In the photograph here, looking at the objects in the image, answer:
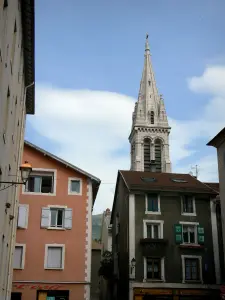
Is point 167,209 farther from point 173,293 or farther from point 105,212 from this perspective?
point 105,212

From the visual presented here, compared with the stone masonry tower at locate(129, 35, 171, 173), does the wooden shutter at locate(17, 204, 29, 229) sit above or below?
below

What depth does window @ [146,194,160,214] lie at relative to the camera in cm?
3706

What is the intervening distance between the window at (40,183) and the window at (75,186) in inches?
49.1

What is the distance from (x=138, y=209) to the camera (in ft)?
121

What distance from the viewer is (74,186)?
32.9 metres

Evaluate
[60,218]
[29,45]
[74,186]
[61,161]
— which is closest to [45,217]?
[60,218]

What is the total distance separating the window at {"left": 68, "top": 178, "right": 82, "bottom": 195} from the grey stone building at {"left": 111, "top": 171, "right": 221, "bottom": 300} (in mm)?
5712

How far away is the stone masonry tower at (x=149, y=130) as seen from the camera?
96.7 meters

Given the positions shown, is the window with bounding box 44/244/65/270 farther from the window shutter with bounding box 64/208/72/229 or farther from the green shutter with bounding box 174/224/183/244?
the green shutter with bounding box 174/224/183/244

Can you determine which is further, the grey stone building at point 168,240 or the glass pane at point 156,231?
the glass pane at point 156,231

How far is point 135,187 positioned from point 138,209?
72.4 inches

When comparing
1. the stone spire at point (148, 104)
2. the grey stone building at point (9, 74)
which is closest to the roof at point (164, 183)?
the grey stone building at point (9, 74)

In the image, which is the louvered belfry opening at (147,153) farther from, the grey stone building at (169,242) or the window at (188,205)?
the window at (188,205)

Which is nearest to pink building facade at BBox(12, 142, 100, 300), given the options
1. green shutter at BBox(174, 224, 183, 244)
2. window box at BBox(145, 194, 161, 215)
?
window box at BBox(145, 194, 161, 215)
